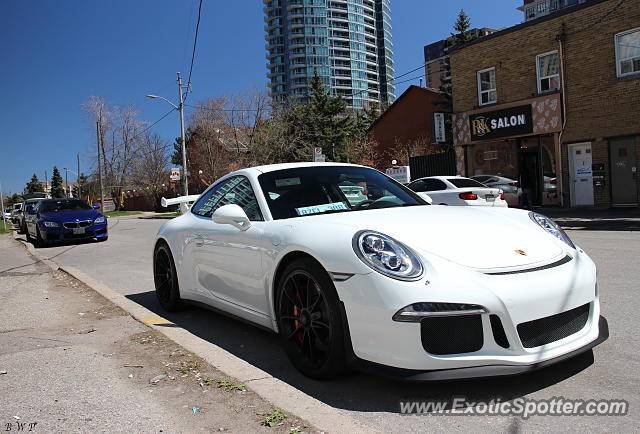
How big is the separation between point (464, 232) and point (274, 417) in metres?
1.57

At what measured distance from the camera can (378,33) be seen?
159 metres

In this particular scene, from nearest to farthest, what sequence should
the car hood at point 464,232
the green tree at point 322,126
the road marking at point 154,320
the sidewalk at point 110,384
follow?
the sidewalk at point 110,384
the car hood at point 464,232
the road marking at point 154,320
the green tree at point 322,126

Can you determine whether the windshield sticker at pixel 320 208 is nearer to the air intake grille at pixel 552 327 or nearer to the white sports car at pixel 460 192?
the air intake grille at pixel 552 327

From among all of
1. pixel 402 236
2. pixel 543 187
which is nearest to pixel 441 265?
pixel 402 236

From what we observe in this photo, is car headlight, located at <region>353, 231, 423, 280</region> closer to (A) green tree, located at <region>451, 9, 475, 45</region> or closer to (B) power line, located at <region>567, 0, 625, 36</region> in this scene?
(B) power line, located at <region>567, 0, 625, 36</region>

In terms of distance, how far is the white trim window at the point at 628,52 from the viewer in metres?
16.9

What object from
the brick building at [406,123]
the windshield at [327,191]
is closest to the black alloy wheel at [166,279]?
the windshield at [327,191]

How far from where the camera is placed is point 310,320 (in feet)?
10.9

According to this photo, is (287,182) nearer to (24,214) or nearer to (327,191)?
(327,191)

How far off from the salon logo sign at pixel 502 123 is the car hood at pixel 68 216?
1507 centimetres

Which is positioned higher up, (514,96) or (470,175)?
(514,96)

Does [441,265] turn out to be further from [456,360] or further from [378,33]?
[378,33]

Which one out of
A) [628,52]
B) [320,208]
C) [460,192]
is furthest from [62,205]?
[628,52]

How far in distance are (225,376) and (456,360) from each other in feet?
5.06
